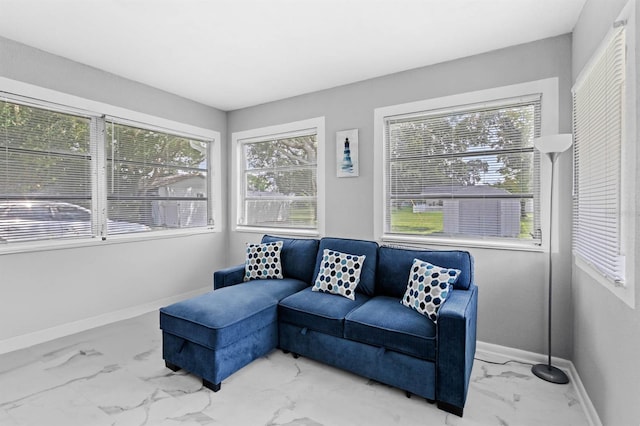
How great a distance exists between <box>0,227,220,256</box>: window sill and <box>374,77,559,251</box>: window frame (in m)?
2.51

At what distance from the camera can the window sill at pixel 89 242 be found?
2.79 metres

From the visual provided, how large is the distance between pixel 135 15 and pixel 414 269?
286 cm

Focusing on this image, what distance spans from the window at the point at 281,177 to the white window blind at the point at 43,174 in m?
1.88

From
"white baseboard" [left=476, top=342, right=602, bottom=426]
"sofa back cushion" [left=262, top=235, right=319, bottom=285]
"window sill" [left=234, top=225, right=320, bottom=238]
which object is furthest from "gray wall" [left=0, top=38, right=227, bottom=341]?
"white baseboard" [left=476, top=342, right=602, bottom=426]

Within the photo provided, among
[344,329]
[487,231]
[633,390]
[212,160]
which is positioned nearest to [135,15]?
[212,160]

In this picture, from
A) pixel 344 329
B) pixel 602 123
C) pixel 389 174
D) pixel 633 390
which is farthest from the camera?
pixel 389 174

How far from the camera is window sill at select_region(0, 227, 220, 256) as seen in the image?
2791mm

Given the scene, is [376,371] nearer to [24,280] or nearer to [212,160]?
[24,280]

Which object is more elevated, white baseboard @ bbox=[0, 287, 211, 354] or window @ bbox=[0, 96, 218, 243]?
window @ bbox=[0, 96, 218, 243]

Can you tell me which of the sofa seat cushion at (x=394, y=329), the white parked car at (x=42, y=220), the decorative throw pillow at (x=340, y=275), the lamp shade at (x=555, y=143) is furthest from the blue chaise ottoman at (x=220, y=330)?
the lamp shade at (x=555, y=143)

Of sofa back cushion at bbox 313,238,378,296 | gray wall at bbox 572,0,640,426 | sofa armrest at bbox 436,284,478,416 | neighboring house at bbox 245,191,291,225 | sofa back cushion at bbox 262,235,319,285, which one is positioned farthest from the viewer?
neighboring house at bbox 245,191,291,225

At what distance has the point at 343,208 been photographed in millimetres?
3695

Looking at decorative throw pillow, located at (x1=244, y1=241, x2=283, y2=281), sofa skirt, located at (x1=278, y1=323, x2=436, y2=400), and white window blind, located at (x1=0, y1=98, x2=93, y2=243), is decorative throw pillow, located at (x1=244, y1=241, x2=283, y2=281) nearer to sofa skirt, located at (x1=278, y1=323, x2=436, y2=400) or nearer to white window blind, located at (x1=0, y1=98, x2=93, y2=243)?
sofa skirt, located at (x1=278, y1=323, x2=436, y2=400)

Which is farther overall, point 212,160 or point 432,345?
point 212,160
